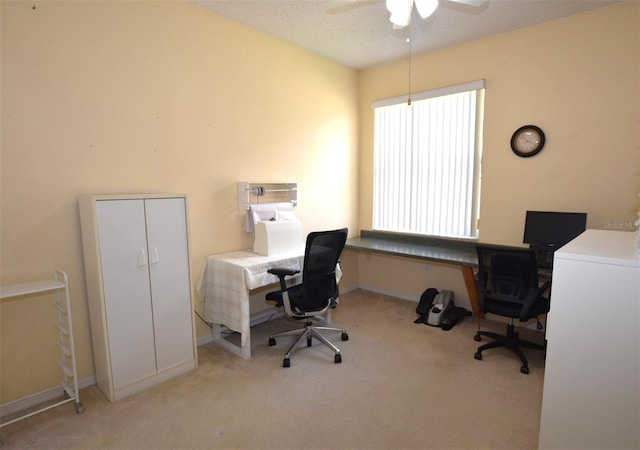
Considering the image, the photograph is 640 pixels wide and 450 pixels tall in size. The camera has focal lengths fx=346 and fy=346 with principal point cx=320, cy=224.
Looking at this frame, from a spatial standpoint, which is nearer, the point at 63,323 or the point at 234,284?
the point at 63,323

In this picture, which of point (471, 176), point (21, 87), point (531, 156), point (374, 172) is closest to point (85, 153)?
point (21, 87)

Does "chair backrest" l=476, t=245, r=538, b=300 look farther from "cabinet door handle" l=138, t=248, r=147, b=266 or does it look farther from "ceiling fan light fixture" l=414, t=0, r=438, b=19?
"cabinet door handle" l=138, t=248, r=147, b=266

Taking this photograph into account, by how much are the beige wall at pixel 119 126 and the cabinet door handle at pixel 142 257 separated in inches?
17.9

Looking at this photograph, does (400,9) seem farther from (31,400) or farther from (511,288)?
(31,400)

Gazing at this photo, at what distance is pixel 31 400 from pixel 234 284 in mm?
1507

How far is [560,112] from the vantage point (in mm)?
3182

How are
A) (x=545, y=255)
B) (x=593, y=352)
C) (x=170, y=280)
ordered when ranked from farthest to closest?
(x=545, y=255), (x=170, y=280), (x=593, y=352)

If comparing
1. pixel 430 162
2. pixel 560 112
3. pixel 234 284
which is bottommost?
pixel 234 284

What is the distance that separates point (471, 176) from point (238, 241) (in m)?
2.59

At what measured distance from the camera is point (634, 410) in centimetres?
139

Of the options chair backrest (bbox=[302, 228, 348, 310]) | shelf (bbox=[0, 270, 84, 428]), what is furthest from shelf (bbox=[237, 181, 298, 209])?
shelf (bbox=[0, 270, 84, 428])

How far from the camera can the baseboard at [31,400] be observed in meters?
2.22

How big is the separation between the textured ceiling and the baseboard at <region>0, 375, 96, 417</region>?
3.14m

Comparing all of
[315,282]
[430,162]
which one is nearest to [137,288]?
[315,282]
